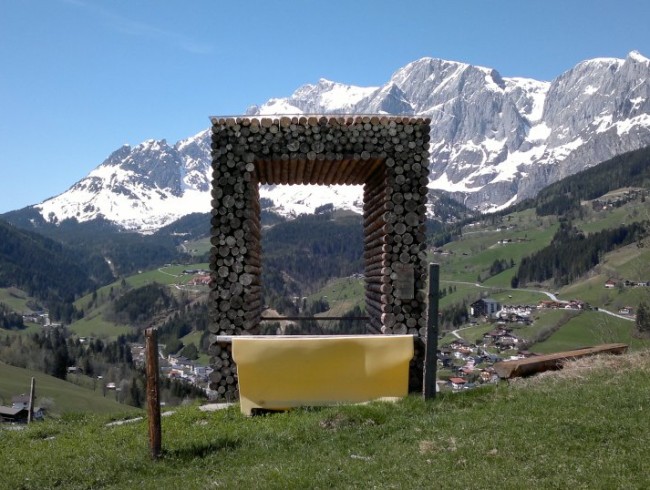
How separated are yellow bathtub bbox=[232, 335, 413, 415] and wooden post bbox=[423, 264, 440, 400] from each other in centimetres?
96

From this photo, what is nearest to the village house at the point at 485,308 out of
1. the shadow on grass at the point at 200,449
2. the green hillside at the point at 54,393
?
the green hillside at the point at 54,393

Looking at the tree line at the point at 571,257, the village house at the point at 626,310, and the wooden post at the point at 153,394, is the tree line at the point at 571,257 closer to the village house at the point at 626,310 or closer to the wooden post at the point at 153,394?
the village house at the point at 626,310

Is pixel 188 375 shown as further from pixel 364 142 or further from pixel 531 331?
pixel 364 142

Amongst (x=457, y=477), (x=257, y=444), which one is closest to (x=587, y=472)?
(x=457, y=477)

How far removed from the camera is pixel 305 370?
12.7 meters

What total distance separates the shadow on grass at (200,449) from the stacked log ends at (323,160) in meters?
5.31

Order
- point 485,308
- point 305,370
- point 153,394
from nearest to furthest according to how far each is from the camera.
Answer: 1. point 153,394
2. point 305,370
3. point 485,308

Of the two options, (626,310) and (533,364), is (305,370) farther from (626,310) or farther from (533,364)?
(626,310)

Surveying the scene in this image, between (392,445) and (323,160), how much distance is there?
8439 millimetres

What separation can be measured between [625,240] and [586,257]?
11.9m

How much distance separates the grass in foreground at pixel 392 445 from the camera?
8078mm

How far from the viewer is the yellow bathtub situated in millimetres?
12625

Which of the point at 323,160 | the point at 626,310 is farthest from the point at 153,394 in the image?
the point at 626,310

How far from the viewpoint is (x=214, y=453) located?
10141 millimetres
